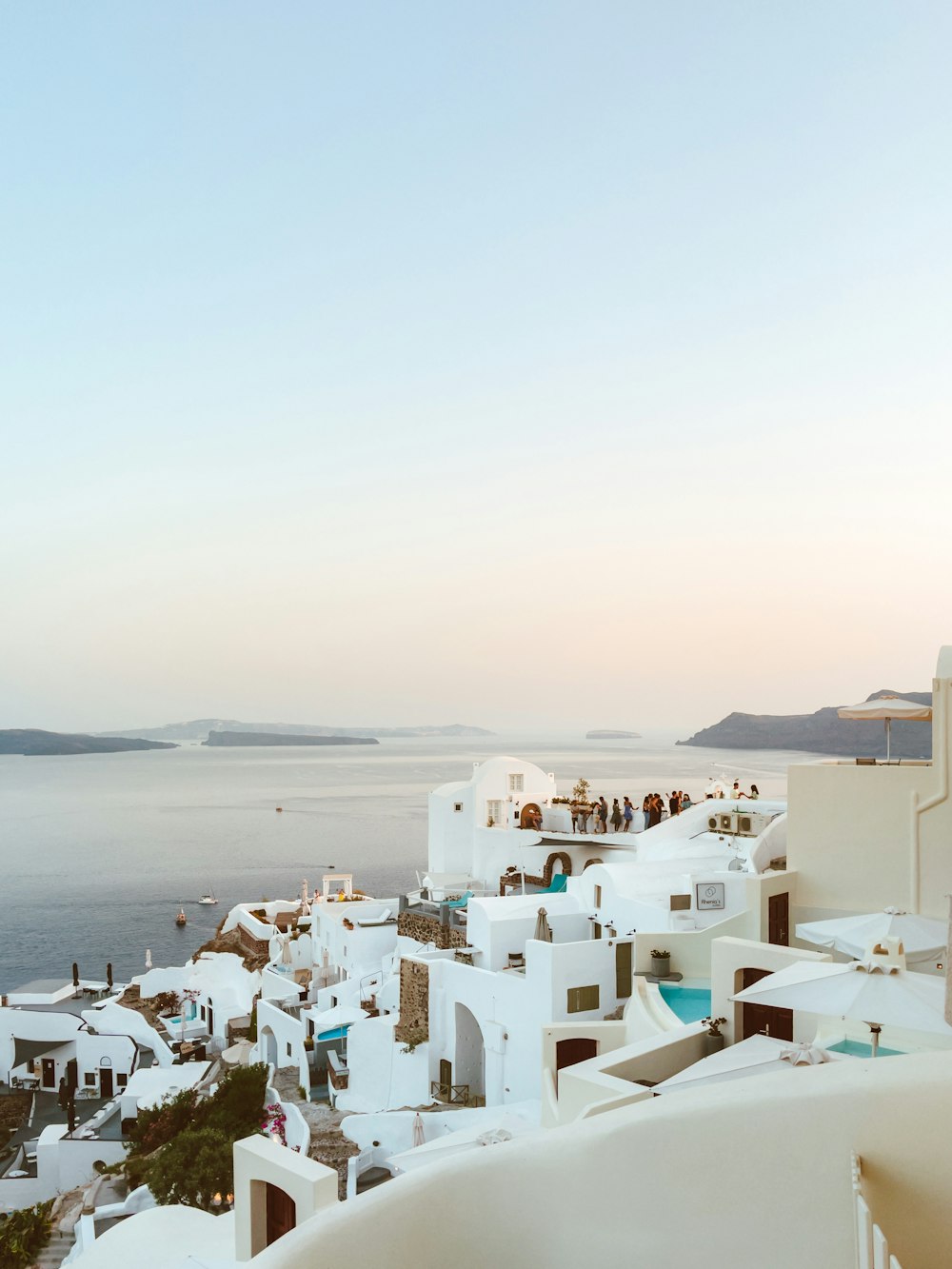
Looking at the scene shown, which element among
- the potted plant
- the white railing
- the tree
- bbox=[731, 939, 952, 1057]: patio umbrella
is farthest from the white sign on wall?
the white railing

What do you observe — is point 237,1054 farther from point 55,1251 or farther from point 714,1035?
point 714,1035

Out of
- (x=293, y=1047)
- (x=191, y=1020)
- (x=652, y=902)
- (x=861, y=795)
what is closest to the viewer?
(x=861, y=795)

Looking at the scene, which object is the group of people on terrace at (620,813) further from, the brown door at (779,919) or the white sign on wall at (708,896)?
the brown door at (779,919)

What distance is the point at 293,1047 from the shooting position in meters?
24.7

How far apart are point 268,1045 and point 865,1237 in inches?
989

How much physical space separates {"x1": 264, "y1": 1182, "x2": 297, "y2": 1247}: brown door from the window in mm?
9495

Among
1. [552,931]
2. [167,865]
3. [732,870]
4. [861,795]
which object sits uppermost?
[861,795]

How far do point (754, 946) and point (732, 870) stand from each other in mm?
9913

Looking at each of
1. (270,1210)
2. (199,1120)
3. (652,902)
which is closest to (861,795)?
(652,902)

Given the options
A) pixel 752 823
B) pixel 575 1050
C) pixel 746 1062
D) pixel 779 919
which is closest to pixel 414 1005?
pixel 575 1050

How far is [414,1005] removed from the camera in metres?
20.4

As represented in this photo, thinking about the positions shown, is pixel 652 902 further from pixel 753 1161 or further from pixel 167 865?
pixel 167 865

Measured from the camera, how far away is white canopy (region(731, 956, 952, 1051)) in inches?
299

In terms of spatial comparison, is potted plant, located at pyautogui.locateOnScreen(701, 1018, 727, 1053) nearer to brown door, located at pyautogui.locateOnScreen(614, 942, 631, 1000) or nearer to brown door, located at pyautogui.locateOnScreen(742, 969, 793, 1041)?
brown door, located at pyautogui.locateOnScreen(742, 969, 793, 1041)
